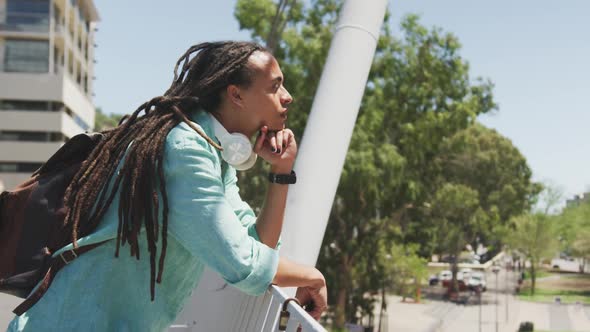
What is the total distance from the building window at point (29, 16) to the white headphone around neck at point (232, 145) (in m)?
54.2

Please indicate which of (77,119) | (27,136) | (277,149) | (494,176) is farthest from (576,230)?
(277,149)

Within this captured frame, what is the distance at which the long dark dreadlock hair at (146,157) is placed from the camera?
57.5 inches

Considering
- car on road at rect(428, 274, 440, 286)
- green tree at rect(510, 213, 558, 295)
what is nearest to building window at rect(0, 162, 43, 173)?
car on road at rect(428, 274, 440, 286)

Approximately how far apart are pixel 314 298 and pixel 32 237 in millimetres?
755

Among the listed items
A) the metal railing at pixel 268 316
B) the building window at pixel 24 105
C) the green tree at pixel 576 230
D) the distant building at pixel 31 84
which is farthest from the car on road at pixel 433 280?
the metal railing at pixel 268 316

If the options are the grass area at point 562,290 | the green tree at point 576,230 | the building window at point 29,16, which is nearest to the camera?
the building window at point 29,16

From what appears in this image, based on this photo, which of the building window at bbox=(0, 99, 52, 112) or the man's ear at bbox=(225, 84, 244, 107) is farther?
the building window at bbox=(0, 99, 52, 112)

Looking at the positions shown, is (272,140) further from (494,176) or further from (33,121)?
(494,176)

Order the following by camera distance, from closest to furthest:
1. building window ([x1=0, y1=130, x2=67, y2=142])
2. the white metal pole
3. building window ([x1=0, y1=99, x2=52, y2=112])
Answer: the white metal pole < building window ([x1=0, y1=99, x2=52, y2=112]) < building window ([x1=0, y1=130, x2=67, y2=142])

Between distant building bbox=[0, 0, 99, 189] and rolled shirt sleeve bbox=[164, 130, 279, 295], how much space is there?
2083 inches

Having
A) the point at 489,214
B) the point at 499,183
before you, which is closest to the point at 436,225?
the point at 489,214

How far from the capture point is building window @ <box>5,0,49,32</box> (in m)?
52.2

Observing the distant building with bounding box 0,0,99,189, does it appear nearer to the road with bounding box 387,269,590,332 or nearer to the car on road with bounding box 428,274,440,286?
the road with bounding box 387,269,590,332

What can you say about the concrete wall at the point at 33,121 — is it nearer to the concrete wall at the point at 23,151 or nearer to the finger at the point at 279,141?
the concrete wall at the point at 23,151
